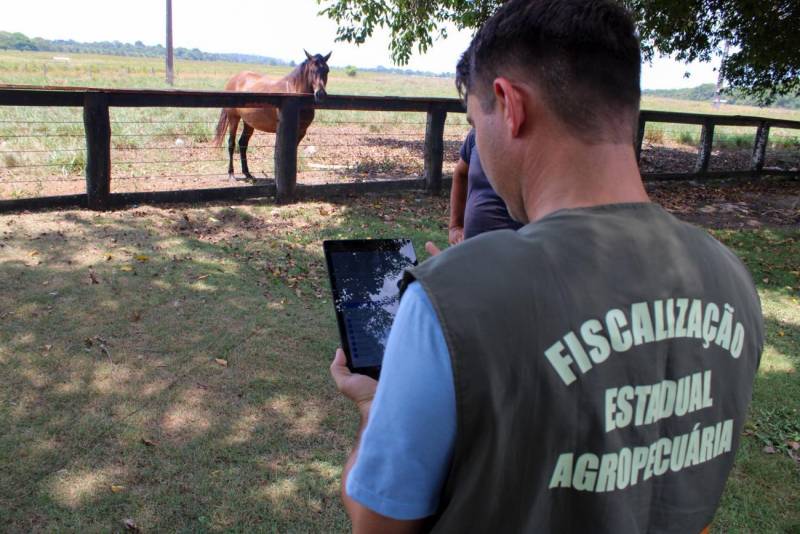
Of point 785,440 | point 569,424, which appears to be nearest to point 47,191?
point 785,440

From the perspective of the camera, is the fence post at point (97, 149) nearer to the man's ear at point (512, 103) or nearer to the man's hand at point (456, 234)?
the man's hand at point (456, 234)

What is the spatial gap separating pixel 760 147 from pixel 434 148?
7.89 metres

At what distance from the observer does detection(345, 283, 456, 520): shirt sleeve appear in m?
0.91

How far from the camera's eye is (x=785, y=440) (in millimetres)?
3941

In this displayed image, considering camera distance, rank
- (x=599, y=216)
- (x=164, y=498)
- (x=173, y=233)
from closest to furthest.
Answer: (x=599, y=216), (x=164, y=498), (x=173, y=233)

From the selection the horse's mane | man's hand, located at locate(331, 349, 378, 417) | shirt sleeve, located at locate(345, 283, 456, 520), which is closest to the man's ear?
shirt sleeve, located at locate(345, 283, 456, 520)

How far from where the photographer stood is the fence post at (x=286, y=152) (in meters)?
8.24

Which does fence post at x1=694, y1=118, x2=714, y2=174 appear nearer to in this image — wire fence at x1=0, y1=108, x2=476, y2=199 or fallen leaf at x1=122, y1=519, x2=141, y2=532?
wire fence at x1=0, y1=108, x2=476, y2=199

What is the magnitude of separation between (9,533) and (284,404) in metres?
1.49

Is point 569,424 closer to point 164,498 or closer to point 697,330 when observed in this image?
point 697,330

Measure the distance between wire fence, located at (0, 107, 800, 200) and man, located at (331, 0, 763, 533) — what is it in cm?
747

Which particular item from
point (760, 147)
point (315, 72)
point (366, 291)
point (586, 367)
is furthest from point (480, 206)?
point (760, 147)

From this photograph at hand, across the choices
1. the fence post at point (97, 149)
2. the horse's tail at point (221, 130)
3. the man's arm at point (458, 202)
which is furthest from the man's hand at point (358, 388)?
the horse's tail at point (221, 130)

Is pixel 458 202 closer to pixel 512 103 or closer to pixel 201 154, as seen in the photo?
pixel 512 103
